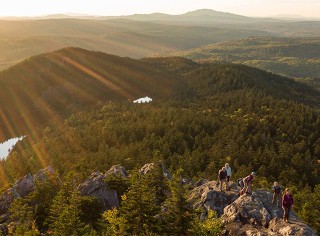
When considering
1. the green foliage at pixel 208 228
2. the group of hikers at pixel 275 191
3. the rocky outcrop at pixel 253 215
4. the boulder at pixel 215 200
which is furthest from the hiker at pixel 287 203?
the boulder at pixel 215 200

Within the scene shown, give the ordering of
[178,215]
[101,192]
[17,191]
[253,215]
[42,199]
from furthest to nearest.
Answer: [17,191] → [101,192] → [42,199] → [253,215] → [178,215]

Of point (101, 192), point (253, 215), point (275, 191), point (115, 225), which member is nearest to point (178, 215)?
point (115, 225)

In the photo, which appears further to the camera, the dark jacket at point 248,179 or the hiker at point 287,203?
the dark jacket at point 248,179

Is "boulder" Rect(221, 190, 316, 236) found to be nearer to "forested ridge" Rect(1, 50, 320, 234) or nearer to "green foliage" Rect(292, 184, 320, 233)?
"forested ridge" Rect(1, 50, 320, 234)

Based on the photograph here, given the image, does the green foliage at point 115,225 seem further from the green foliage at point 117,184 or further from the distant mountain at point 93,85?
the distant mountain at point 93,85

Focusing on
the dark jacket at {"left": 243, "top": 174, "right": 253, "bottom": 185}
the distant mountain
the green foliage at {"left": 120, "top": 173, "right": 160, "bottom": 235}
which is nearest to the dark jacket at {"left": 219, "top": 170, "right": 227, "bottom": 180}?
the dark jacket at {"left": 243, "top": 174, "right": 253, "bottom": 185}

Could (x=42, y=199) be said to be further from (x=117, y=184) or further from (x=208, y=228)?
(x=208, y=228)
